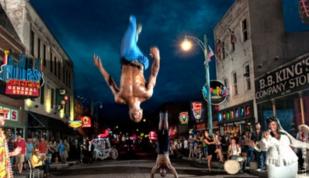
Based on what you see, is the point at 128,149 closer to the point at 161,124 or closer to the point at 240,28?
the point at 240,28

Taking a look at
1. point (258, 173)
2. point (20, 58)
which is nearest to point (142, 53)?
point (258, 173)

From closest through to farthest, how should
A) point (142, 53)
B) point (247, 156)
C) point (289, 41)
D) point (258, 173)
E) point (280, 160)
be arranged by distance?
point (142, 53) < point (280, 160) < point (258, 173) < point (247, 156) < point (289, 41)

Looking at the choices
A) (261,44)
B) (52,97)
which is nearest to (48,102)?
(52,97)

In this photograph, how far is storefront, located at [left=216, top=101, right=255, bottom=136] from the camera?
26920mm

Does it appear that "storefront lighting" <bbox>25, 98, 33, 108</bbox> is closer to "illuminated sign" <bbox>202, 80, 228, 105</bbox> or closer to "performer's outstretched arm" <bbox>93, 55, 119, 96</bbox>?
"illuminated sign" <bbox>202, 80, 228, 105</bbox>

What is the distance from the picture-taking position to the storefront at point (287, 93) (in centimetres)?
1953

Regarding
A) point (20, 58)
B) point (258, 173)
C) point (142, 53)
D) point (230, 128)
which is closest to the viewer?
point (142, 53)

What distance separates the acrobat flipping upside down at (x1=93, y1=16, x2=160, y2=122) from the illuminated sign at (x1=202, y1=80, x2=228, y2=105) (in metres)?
19.4

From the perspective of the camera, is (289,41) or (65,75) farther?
(65,75)

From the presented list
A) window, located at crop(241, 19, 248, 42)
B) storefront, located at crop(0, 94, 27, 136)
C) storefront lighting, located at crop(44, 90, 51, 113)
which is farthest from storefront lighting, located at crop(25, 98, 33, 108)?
window, located at crop(241, 19, 248, 42)

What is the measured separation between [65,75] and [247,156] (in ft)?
90.0

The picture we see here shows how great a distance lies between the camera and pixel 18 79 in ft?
74.0

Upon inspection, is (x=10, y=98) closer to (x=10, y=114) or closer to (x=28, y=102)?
(x=10, y=114)

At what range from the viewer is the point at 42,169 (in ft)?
68.8
